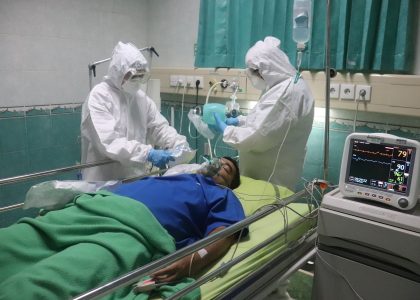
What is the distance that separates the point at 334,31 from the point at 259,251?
1.58 m

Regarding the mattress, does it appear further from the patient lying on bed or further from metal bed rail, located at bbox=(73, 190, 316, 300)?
metal bed rail, located at bbox=(73, 190, 316, 300)

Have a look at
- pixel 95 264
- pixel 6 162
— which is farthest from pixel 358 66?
pixel 6 162

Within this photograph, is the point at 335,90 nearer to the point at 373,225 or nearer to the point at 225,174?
the point at 225,174

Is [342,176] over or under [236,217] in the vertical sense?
over

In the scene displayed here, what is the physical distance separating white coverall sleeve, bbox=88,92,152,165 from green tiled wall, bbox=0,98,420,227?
1048 mm

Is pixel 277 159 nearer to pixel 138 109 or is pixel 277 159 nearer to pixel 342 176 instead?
pixel 342 176

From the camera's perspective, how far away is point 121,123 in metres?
2.43

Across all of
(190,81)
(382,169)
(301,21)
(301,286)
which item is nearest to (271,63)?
(301,21)

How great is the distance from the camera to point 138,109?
2.58 m

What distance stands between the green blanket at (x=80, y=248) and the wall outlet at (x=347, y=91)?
1.53 metres

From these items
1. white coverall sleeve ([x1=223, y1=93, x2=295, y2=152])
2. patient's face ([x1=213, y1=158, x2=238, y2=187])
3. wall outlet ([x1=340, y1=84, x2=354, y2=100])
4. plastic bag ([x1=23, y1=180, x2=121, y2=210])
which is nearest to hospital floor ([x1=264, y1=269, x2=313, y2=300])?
patient's face ([x1=213, y1=158, x2=238, y2=187])

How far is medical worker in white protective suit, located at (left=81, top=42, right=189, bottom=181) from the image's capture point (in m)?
2.21

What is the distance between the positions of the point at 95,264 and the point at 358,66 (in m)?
1.93

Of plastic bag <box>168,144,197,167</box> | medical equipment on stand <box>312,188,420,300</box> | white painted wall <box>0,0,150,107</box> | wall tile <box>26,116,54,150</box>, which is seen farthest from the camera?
wall tile <box>26,116,54,150</box>
